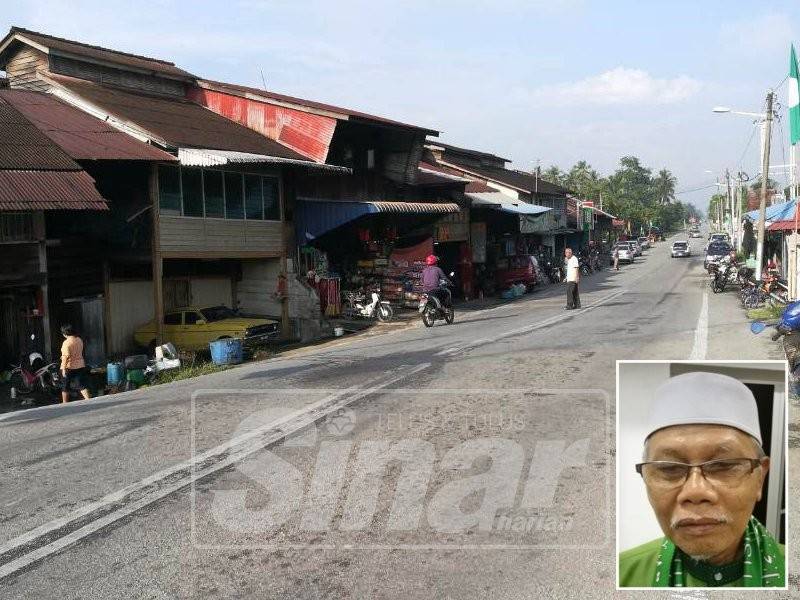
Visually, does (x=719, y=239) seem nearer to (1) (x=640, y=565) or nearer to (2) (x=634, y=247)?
(2) (x=634, y=247)

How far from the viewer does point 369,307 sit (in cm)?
2386

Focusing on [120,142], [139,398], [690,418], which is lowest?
[139,398]

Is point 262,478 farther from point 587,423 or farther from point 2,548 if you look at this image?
point 587,423

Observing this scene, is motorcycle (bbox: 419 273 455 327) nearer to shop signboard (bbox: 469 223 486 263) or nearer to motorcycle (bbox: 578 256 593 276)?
shop signboard (bbox: 469 223 486 263)

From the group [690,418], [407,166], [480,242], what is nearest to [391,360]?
[690,418]

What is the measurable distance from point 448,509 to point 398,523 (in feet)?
1.41

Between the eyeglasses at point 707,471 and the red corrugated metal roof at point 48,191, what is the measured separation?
50.7 ft

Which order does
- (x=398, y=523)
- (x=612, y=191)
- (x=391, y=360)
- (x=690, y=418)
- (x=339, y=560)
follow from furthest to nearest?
(x=612, y=191), (x=391, y=360), (x=398, y=523), (x=339, y=560), (x=690, y=418)

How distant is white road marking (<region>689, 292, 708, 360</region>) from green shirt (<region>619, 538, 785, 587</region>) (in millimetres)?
7993

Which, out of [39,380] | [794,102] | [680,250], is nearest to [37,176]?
[39,380]

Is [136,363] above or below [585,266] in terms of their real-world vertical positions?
below

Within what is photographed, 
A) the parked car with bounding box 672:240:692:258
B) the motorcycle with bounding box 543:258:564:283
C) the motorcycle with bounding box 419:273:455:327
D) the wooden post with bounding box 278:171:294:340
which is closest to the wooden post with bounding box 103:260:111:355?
the wooden post with bounding box 278:171:294:340

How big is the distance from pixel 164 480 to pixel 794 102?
22457 mm

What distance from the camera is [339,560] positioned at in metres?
4.56
